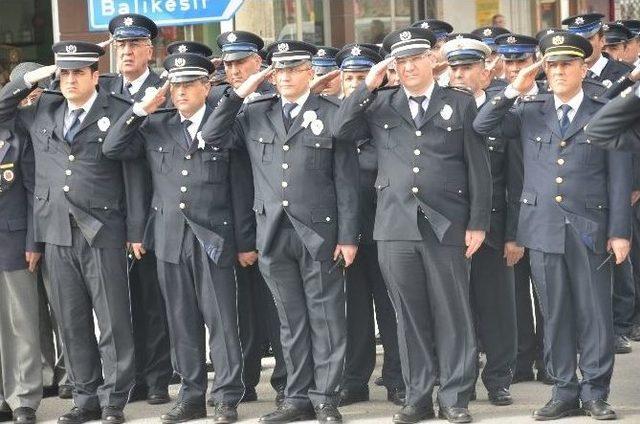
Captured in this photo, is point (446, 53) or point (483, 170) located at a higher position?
point (446, 53)

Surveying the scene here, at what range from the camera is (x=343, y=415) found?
882 centimetres

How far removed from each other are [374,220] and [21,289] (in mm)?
2024

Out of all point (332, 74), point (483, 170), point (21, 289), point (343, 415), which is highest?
point (332, 74)

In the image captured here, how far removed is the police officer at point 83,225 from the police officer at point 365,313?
4.19ft

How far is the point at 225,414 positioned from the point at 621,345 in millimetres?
2912

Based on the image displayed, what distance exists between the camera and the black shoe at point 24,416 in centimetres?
884

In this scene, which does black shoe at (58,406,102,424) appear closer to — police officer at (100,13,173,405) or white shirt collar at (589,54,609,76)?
police officer at (100,13,173,405)

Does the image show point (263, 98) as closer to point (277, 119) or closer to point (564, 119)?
point (277, 119)

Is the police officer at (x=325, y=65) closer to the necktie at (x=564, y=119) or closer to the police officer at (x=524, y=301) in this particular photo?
the police officer at (x=524, y=301)

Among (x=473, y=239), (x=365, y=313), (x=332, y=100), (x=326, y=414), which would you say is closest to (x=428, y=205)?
(x=473, y=239)

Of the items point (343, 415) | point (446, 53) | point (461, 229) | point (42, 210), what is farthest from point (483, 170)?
point (42, 210)

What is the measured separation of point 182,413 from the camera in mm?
8758

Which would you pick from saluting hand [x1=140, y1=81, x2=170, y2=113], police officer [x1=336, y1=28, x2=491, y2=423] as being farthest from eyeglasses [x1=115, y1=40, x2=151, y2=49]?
police officer [x1=336, y1=28, x2=491, y2=423]

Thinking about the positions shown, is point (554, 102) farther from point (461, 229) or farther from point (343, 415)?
point (343, 415)
